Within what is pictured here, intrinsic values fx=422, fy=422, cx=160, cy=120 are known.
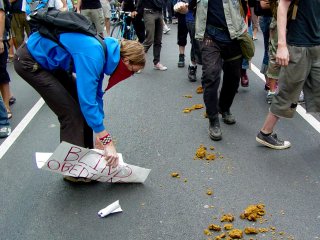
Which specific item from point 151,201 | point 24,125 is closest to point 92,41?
point 151,201

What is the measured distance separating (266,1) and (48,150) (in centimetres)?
271

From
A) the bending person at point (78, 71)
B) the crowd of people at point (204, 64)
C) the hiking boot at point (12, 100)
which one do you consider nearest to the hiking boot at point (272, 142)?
the crowd of people at point (204, 64)

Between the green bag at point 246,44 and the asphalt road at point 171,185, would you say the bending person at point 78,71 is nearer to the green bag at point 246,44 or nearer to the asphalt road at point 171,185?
the asphalt road at point 171,185

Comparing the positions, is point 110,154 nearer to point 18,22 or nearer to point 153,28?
point 153,28

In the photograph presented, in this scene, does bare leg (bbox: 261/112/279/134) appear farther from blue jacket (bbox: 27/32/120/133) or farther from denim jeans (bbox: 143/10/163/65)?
denim jeans (bbox: 143/10/163/65)

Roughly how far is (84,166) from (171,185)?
2.49 feet

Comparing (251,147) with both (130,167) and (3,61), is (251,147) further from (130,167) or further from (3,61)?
(3,61)

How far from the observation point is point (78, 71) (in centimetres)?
285

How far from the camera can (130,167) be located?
11.3 feet

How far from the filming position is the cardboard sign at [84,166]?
319 cm

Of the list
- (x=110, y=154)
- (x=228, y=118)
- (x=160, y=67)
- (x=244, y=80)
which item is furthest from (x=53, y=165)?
(x=160, y=67)

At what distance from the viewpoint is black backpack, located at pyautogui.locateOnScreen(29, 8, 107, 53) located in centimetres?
292

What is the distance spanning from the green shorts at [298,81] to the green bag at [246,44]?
55cm

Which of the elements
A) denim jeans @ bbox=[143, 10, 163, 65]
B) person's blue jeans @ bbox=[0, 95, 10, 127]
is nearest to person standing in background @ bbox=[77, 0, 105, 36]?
denim jeans @ bbox=[143, 10, 163, 65]
